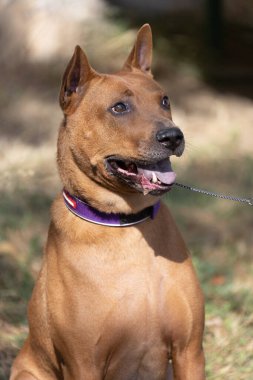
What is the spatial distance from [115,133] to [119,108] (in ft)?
0.49

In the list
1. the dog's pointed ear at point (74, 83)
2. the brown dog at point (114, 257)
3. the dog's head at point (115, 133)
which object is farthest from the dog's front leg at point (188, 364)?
the dog's pointed ear at point (74, 83)

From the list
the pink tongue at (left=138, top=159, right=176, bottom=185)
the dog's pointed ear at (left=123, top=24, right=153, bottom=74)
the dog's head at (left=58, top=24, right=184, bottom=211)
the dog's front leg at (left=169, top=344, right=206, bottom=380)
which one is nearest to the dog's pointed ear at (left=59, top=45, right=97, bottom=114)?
the dog's head at (left=58, top=24, right=184, bottom=211)

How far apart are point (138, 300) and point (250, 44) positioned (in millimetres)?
8081

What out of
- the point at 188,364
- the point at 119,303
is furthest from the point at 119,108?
the point at 188,364

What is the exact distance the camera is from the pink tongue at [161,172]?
13.8 feet

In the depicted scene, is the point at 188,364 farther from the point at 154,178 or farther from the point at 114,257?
the point at 154,178

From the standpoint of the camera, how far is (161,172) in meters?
4.26

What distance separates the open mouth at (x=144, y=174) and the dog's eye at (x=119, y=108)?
24 cm

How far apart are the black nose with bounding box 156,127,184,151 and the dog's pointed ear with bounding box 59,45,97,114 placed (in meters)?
0.56

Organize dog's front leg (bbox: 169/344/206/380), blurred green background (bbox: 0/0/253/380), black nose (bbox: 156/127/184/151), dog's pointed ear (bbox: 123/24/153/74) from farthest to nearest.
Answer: blurred green background (bbox: 0/0/253/380)
dog's pointed ear (bbox: 123/24/153/74)
dog's front leg (bbox: 169/344/206/380)
black nose (bbox: 156/127/184/151)

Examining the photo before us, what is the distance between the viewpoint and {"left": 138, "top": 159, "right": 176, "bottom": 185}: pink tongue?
4215mm

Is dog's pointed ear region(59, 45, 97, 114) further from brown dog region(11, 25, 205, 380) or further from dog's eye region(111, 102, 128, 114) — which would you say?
dog's eye region(111, 102, 128, 114)

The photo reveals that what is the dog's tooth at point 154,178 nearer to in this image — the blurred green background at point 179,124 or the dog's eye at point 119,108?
the dog's eye at point 119,108

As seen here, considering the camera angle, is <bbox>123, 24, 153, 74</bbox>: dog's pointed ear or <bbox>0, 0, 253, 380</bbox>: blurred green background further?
<bbox>0, 0, 253, 380</bbox>: blurred green background
